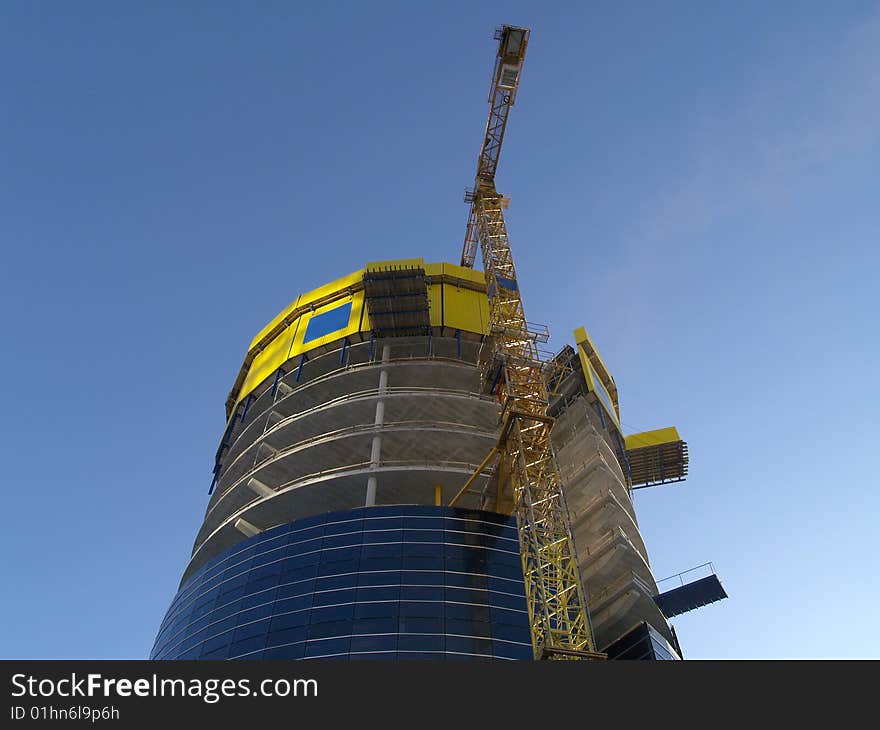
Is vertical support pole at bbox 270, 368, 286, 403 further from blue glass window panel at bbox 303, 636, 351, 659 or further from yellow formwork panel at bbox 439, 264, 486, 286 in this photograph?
blue glass window panel at bbox 303, 636, 351, 659

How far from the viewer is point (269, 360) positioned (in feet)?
180

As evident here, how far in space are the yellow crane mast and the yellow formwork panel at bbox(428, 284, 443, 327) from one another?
380 centimetres

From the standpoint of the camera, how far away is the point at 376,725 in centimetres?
1655

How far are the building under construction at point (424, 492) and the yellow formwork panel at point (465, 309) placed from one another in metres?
0.16

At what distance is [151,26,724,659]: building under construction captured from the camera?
32719mm

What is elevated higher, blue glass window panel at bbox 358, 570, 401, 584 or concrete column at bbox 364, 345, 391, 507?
concrete column at bbox 364, 345, 391, 507

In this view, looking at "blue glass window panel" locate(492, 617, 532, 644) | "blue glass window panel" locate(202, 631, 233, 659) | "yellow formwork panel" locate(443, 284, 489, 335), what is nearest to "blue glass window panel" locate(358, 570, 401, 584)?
"blue glass window panel" locate(492, 617, 532, 644)

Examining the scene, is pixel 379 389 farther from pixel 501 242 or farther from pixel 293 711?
pixel 293 711

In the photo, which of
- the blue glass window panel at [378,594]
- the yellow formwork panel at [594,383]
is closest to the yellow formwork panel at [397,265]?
the yellow formwork panel at [594,383]

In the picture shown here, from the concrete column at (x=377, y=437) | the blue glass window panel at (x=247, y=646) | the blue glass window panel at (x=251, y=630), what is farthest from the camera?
the concrete column at (x=377, y=437)

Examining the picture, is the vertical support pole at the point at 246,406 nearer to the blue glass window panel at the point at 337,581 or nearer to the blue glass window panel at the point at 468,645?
the blue glass window panel at the point at 337,581

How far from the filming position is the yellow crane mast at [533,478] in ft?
107

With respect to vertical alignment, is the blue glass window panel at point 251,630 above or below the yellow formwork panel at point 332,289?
below

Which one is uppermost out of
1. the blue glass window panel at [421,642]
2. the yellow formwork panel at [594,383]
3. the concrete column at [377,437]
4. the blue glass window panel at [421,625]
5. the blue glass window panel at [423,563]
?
the yellow formwork panel at [594,383]
